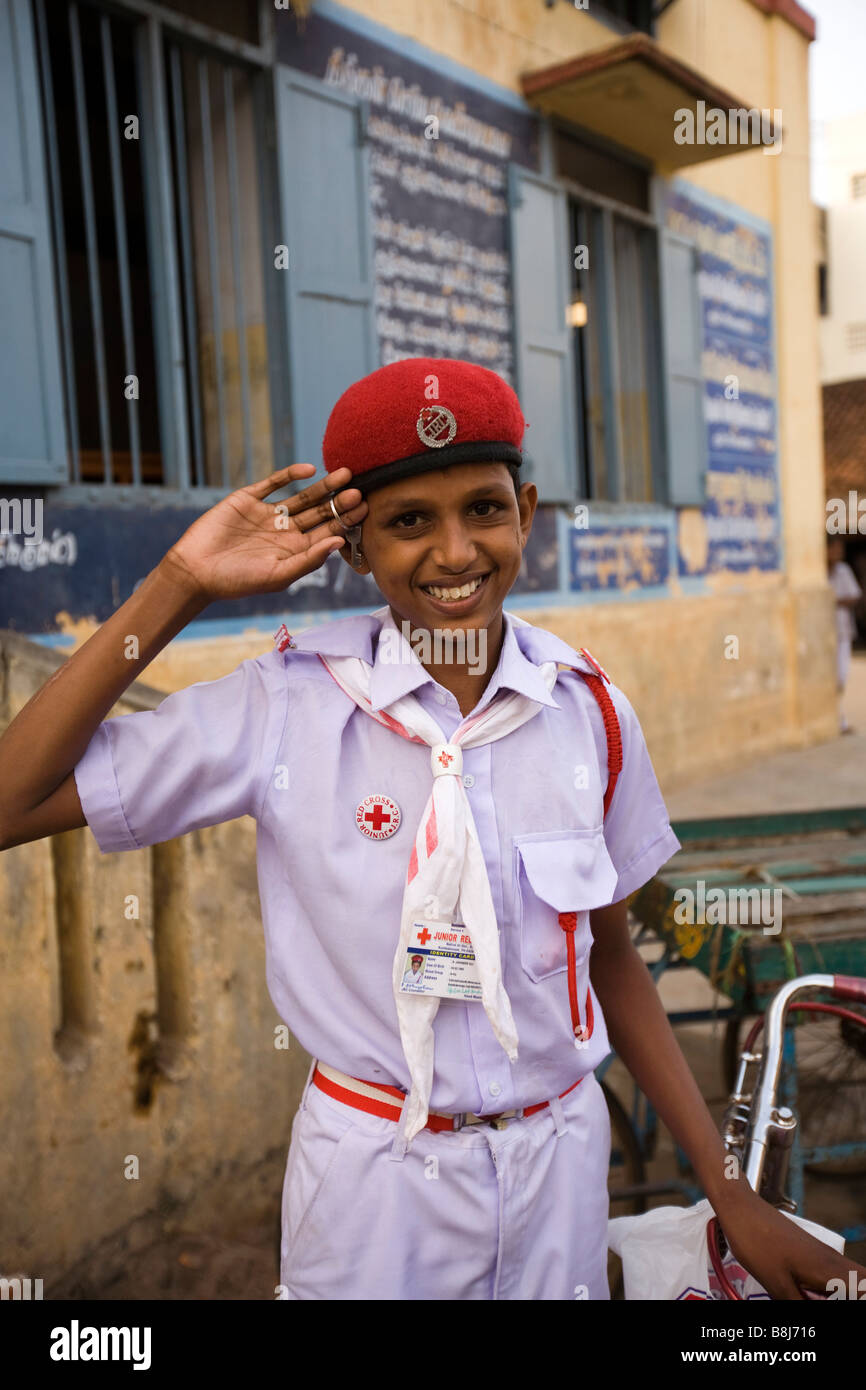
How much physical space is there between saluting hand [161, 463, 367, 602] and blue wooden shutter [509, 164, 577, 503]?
4.75 m

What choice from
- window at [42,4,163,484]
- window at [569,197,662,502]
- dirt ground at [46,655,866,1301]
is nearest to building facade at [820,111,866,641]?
window at [569,197,662,502]

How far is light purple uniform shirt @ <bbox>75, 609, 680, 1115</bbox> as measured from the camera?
1.22 metres

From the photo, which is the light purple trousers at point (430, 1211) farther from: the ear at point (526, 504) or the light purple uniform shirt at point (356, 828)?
the ear at point (526, 504)

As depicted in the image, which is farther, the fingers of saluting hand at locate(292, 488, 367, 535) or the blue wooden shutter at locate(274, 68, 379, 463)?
the blue wooden shutter at locate(274, 68, 379, 463)

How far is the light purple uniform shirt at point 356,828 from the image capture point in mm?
1219

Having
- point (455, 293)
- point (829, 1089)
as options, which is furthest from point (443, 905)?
point (455, 293)

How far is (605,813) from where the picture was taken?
147cm

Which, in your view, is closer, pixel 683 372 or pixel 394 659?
pixel 394 659

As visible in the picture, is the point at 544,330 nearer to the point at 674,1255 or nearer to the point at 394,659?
the point at 394,659

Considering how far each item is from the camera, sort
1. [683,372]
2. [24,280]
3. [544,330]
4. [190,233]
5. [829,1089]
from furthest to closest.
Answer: [683,372]
[544,330]
[190,233]
[24,280]
[829,1089]

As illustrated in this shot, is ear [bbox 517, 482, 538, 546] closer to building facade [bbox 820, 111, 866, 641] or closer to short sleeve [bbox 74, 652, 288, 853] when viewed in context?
short sleeve [bbox 74, 652, 288, 853]

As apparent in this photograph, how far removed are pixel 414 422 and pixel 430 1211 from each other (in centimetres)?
92

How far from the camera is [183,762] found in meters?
1.20

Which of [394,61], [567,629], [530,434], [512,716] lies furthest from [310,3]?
[512,716]
